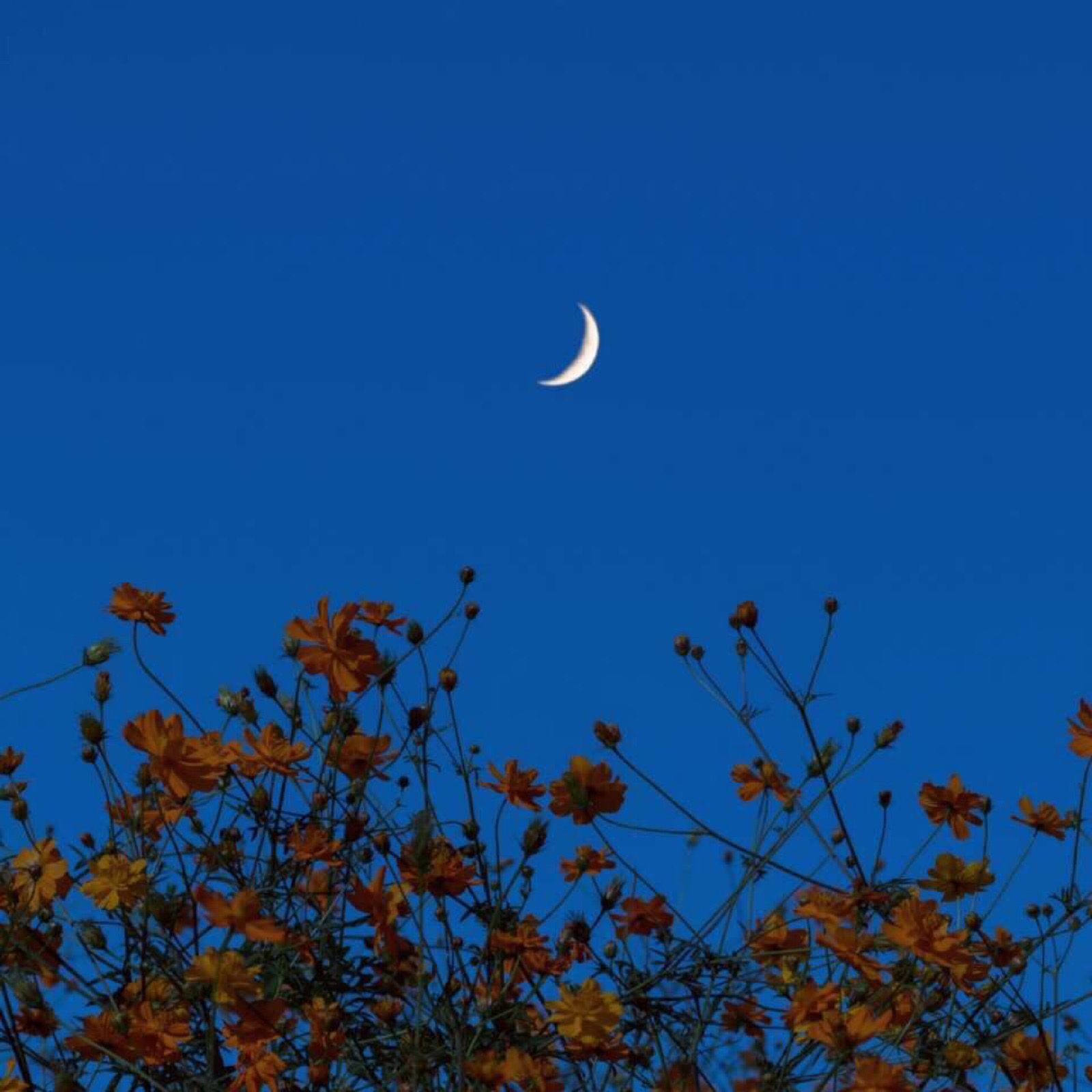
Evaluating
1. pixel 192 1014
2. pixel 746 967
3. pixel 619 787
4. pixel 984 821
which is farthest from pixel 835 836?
pixel 192 1014

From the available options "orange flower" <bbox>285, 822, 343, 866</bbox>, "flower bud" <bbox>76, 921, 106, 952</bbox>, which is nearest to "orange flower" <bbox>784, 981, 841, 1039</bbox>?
"orange flower" <bbox>285, 822, 343, 866</bbox>

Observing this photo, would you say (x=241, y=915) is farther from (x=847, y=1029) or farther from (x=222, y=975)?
(x=847, y=1029)

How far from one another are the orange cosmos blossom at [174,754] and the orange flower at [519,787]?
51 centimetres

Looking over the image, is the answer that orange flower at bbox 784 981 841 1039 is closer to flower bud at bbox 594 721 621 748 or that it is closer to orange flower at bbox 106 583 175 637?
flower bud at bbox 594 721 621 748

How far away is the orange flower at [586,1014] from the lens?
6.89ft

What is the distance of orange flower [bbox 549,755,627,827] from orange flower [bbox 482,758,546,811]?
0.55 feet

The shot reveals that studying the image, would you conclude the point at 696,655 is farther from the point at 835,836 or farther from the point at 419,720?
the point at 419,720

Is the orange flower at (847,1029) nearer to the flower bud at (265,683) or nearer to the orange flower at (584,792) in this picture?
the orange flower at (584,792)

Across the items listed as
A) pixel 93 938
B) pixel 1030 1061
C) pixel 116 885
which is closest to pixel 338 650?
pixel 116 885

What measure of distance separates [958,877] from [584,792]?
62cm

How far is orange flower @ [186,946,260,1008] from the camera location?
74.5 inches

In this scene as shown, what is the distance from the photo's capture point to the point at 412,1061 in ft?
6.64

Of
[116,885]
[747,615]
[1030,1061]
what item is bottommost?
[1030,1061]

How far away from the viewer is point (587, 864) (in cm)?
267
